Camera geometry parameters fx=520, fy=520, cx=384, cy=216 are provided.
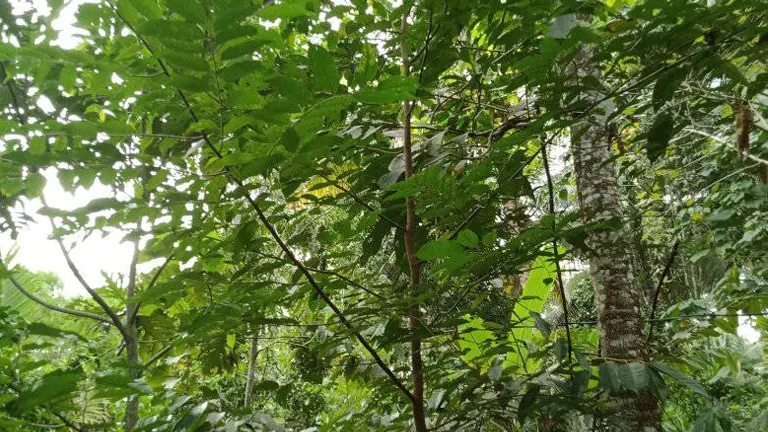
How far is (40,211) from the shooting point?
2.65 feet

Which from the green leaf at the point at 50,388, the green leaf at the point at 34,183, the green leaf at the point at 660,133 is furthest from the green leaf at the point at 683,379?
the green leaf at the point at 34,183

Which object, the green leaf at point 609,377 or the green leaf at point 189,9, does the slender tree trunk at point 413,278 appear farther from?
the green leaf at point 189,9

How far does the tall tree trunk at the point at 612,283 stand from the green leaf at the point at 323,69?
1.02 m

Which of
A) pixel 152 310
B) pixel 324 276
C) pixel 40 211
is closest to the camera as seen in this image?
pixel 40 211

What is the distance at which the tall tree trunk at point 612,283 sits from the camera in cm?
152

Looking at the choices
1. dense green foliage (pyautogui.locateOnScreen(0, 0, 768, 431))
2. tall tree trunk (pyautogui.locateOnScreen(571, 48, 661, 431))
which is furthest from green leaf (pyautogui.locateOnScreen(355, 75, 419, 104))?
tall tree trunk (pyautogui.locateOnScreen(571, 48, 661, 431))

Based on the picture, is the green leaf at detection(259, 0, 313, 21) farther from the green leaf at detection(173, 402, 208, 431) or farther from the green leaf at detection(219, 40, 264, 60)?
the green leaf at detection(173, 402, 208, 431)

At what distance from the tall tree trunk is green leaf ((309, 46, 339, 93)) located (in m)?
1.02

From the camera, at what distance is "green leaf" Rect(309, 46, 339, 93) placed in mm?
665

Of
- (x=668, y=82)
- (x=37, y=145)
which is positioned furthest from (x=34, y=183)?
(x=668, y=82)

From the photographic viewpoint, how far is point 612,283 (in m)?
1.69

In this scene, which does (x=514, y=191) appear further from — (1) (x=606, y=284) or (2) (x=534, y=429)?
(2) (x=534, y=429)

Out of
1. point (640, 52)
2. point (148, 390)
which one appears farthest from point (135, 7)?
point (640, 52)

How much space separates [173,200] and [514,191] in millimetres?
716
